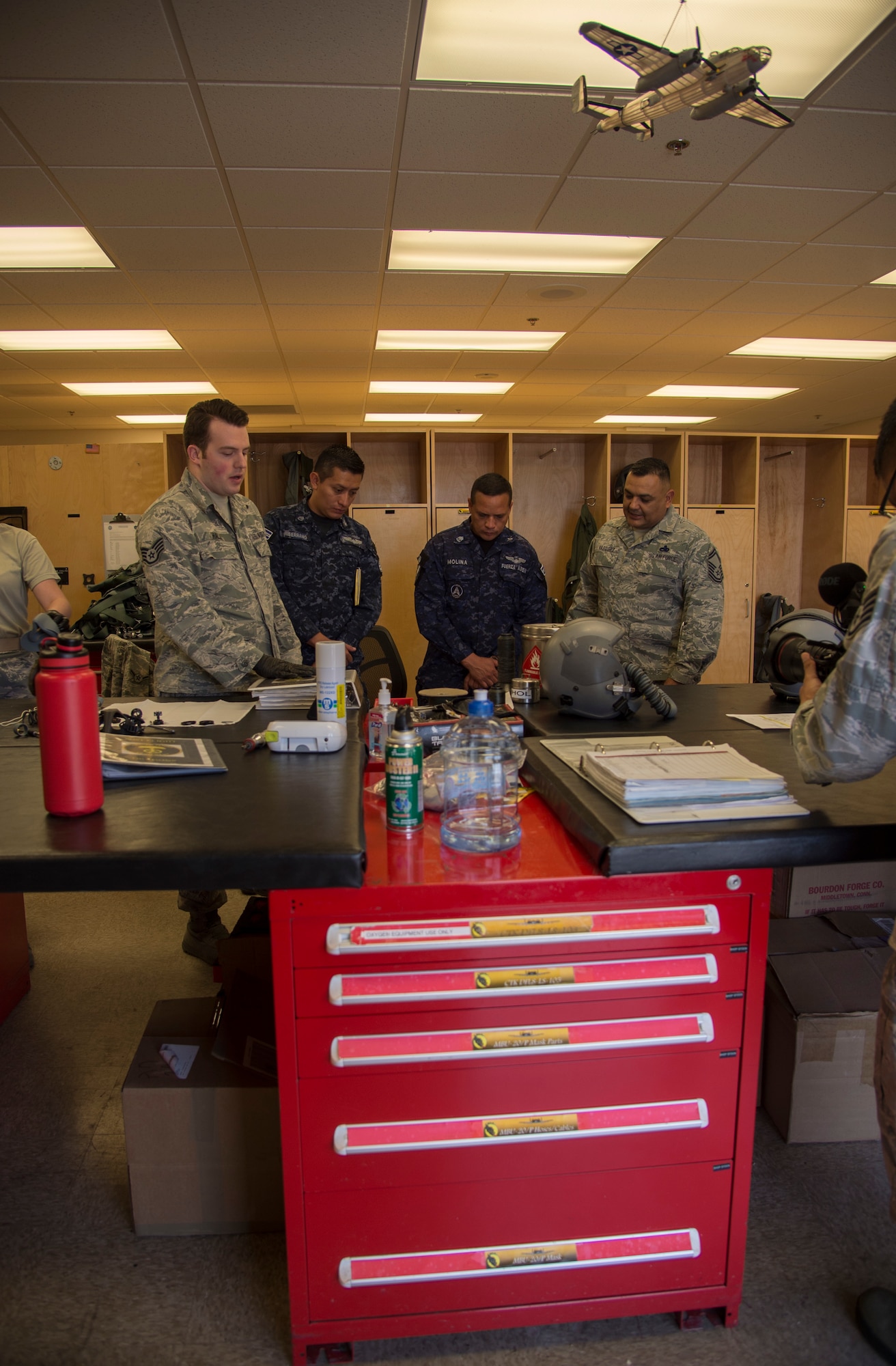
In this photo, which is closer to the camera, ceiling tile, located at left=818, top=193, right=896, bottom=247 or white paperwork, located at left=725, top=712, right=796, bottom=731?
→ white paperwork, located at left=725, top=712, right=796, bottom=731

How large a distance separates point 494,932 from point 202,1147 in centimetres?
81

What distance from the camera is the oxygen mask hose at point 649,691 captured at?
77.5 inches

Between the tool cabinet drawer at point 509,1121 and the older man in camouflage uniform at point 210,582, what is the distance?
1.41 meters

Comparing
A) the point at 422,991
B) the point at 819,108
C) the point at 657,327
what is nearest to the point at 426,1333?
the point at 422,991

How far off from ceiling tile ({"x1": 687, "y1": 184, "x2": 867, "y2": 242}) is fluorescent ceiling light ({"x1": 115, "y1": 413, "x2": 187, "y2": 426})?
6.21 m

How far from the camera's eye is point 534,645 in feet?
8.33

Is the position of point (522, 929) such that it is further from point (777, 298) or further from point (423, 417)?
point (423, 417)

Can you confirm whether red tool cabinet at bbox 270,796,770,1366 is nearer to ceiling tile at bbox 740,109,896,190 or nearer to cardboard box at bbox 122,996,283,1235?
cardboard box at bbox 122,996,283,1235

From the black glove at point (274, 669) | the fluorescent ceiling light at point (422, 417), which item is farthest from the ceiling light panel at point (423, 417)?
the black glove at point (274, 669)

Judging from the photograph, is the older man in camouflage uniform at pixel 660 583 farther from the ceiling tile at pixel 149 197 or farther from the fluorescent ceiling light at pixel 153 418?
the fluorescent ceiling light at pixel 153 418

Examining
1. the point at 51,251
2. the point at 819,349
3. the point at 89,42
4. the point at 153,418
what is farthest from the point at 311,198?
the point at 153,418

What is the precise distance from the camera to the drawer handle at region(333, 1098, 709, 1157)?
1.16 m

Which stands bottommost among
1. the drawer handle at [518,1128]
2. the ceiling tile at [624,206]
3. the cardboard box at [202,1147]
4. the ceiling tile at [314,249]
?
the cardboard box at [202,1147]

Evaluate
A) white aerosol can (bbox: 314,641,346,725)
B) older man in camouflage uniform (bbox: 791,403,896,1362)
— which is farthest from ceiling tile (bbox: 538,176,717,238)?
older man in camouflage uniform (bbox: 791,403,896,1362)
